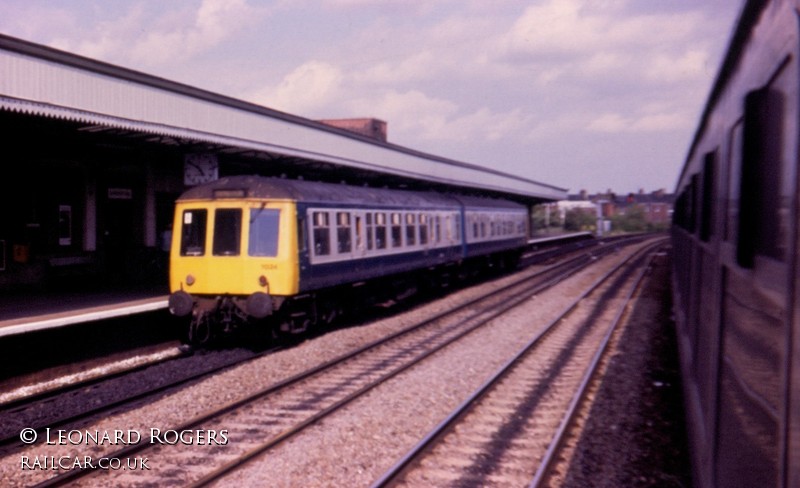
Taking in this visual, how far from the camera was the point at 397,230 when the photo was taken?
16.4 metres

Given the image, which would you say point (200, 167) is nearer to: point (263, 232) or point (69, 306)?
point (263, 232)

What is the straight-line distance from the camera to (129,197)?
16.8 m

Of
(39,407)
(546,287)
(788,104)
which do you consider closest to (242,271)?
(39,407)

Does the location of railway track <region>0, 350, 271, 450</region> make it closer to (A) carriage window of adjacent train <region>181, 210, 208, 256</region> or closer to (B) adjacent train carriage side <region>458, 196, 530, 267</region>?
(A) carriage window of adjacent train <region>181, 210, 208, 256</region>

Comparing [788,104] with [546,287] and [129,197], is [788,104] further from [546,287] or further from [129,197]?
[546,287]

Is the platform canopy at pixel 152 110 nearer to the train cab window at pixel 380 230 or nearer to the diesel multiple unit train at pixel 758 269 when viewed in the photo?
the train cab window at pixel 380 230

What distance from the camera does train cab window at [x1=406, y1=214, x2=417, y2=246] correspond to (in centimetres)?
1702

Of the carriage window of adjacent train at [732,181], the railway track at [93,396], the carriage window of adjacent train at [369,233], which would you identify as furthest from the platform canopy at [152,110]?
the carriage window of adjacent train at [732,181]

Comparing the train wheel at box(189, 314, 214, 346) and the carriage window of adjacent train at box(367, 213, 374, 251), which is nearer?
the train wheel at box(189, 314, 214, 346)

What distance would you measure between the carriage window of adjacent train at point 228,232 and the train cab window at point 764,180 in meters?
10.3

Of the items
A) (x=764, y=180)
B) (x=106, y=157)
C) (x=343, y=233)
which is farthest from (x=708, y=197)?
(x=106, y=157)

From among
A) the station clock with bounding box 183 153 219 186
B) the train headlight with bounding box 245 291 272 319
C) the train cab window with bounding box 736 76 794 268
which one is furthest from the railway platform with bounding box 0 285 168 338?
the train cab window with bounding box 736 76 794 268

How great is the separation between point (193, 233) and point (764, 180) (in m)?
11.2

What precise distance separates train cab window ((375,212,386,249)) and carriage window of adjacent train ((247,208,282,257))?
12.2ft
